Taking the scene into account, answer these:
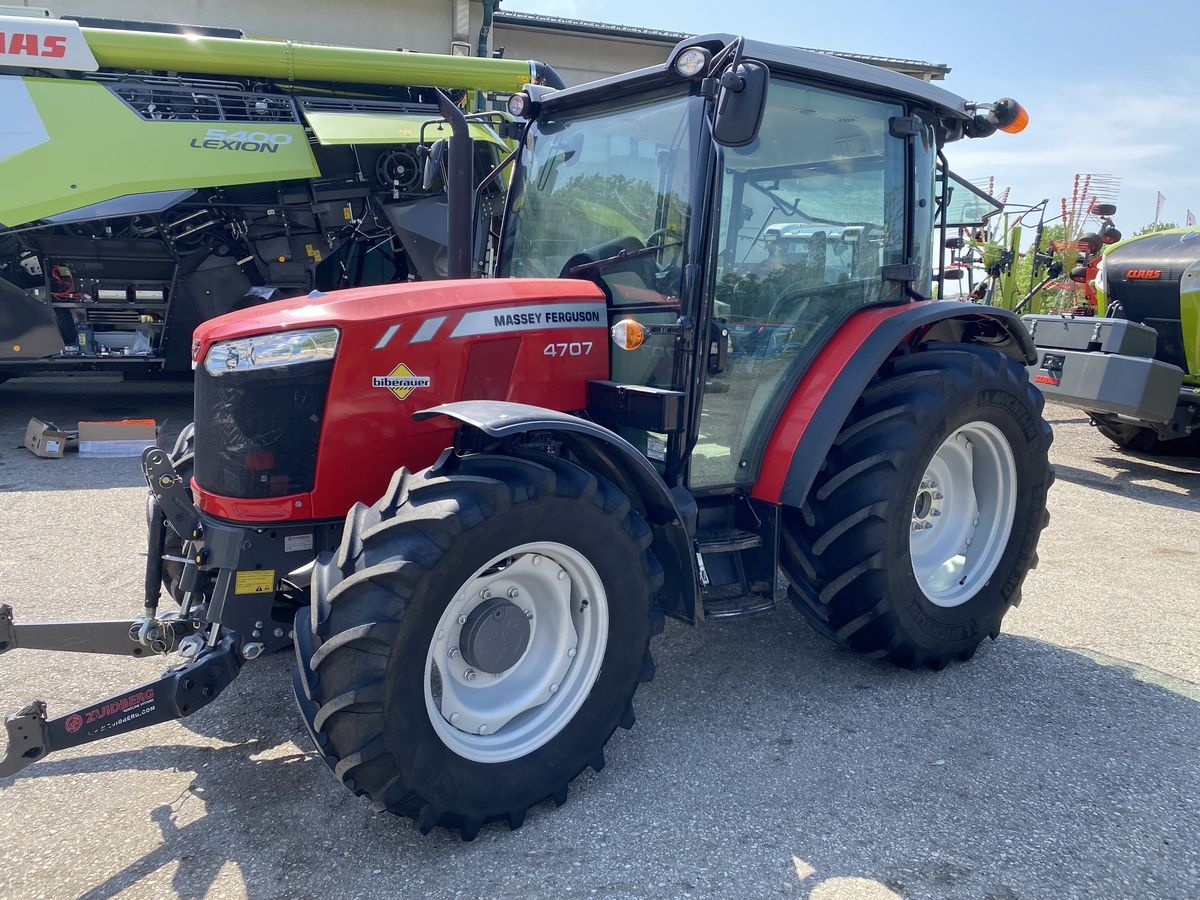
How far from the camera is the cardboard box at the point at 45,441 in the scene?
6.50 meters

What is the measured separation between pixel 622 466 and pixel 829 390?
947 millimetres

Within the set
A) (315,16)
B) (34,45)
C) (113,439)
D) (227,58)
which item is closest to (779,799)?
(113,439)

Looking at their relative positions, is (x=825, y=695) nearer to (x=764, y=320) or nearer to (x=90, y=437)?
(x=764, y=320)

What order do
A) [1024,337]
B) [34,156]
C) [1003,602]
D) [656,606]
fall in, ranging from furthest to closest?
1. [34,156]
2. [1024,337]
3. [1003,602]
4. [656,606]

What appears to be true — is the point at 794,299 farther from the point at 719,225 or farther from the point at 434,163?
the point at 434,163

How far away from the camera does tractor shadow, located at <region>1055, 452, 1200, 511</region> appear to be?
6.34m

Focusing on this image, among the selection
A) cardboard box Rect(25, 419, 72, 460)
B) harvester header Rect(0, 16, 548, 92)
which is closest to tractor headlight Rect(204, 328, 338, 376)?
harvester header Rect(0, 16, 548, 92)

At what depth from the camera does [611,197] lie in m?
3.11

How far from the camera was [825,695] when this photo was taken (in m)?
3.24

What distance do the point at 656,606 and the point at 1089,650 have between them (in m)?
2.20

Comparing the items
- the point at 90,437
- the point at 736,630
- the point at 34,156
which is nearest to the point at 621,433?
the point at 736,630

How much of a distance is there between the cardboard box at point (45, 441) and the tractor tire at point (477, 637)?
5.41 metres

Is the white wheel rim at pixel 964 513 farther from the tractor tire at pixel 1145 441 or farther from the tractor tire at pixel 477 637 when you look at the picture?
the tractor tire at pixel 1145 441

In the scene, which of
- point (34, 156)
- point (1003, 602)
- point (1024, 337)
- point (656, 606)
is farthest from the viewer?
point (34, 156)
